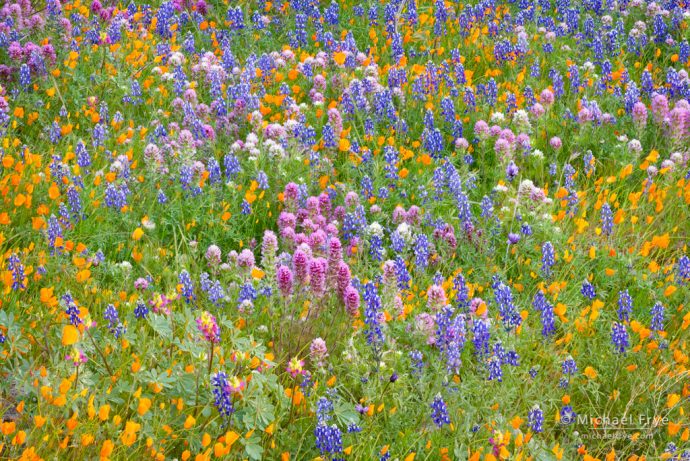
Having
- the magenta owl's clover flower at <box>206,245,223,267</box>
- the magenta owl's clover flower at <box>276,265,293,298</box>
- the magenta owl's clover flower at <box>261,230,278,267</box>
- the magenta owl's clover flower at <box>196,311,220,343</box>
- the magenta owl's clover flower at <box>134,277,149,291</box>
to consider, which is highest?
the magenta owl's clover flower at <box>196,311,220,343</box>

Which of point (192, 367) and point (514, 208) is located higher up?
point (192, 367)

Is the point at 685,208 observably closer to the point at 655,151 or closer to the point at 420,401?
the point at 655,151

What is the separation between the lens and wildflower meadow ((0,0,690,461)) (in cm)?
343

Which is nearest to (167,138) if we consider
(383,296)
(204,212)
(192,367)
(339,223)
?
(204,212)

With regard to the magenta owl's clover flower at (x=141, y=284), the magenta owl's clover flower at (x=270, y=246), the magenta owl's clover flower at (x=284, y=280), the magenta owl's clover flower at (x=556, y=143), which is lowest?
the magenta owl's clover flower at (x=556, y=143)

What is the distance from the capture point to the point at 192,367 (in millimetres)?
3320

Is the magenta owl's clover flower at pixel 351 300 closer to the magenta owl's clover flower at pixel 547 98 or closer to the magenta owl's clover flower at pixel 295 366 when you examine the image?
the magenta owl's clover flower at pixel 295 366

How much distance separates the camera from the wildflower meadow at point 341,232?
343 cm

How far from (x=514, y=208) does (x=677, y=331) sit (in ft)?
4.14

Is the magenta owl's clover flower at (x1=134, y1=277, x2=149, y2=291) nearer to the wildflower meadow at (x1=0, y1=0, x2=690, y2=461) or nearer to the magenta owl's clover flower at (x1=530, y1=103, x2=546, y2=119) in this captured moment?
the wildflower meadow at (x1=0, y1=0, x2=690, y2=461)

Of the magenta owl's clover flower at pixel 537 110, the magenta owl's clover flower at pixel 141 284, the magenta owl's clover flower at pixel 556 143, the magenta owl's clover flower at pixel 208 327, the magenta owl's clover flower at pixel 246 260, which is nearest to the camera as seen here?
the magenta owl's clover flower at pixel 208 327

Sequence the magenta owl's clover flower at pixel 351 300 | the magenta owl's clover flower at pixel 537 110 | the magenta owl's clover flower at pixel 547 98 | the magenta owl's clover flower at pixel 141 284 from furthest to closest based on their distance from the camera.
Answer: the magenta owl's clover flower at pixel 547 98 < the magenta owl's clover flower at pixel 537 110 < the magenta owl's clover flower at pixel 141 284 < the magenta owl's clover flower at pixel 351 300

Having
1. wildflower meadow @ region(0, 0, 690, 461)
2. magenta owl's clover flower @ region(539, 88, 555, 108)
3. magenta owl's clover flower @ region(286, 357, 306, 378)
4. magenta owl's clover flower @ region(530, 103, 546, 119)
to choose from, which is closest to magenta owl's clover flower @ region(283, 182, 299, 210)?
wildflower meadow @ region(0, 0, 690, 461)

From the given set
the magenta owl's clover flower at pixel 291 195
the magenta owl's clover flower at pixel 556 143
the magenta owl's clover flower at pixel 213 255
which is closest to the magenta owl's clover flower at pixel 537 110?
the magenta owl's clover flower at pixel 556 143
